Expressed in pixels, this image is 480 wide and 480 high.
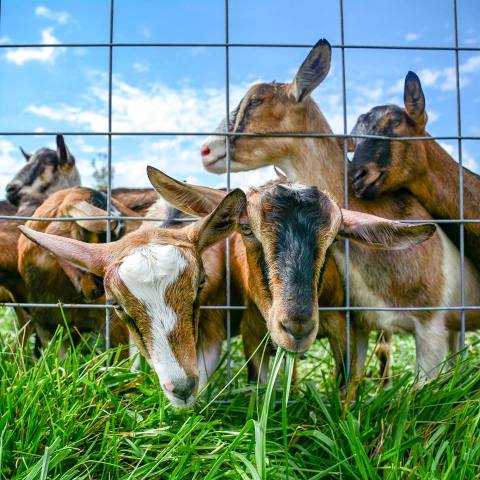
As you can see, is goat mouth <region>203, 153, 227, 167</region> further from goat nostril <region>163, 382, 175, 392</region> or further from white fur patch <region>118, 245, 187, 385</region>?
goat nostril <region>163, 382, 175, 392</region>

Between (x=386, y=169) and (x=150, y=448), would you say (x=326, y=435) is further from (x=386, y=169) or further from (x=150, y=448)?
(x=386, y=169)

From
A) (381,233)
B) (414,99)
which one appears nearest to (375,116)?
(414,99)

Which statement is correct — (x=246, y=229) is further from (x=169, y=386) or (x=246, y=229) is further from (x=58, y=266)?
(x=58, y=266)

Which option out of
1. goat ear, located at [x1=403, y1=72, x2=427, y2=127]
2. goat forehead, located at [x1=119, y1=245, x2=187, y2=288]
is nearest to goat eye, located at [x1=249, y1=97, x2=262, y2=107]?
goat ear, located at [x1=403, y1=72, x2=427, y2=127]

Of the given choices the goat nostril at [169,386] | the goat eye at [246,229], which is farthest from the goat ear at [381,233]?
the goat nostril at [169,386]

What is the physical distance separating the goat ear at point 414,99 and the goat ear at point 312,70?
0.52 meters

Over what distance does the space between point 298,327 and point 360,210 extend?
5.24 ft

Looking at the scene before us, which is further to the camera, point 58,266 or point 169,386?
point 58,266

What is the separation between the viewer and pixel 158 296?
2.50m

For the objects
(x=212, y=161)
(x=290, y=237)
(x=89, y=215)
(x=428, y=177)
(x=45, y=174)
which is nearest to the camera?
(x=290, y=237)

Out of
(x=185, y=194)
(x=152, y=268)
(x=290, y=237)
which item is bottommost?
(x=152, y=268)

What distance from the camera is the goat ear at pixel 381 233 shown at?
2.90m

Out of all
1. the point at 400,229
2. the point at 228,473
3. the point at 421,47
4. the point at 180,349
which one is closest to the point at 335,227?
the point at 400,229

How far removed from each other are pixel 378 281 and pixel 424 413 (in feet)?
3.42
